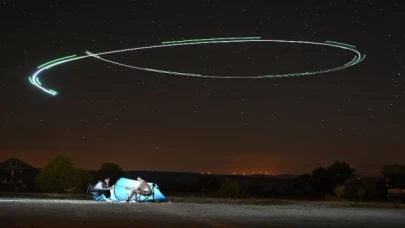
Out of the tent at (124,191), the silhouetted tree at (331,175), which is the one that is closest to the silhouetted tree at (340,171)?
the silhouetted tree at (331,175)

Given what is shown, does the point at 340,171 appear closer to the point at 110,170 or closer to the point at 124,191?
the point at 110,170

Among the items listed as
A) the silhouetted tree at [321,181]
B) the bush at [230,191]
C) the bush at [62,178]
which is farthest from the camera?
the silhouetted tree at [321,181]

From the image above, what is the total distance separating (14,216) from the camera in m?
19.6

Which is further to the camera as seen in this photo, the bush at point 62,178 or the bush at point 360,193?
the bush at point 62,178

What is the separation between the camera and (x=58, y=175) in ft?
141

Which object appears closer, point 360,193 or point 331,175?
point 360,193

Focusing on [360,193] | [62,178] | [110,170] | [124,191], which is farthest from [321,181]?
[124,191]

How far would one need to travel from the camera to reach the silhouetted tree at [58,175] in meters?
42.4

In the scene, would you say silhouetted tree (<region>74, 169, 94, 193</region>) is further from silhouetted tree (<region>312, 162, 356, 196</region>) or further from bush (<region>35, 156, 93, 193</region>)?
silhouetted tree (<region>312, 162, 356, 196</region>)

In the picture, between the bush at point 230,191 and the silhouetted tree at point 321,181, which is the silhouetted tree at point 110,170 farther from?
the silhouetted tree at point 321,181

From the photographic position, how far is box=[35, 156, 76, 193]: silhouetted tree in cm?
4244

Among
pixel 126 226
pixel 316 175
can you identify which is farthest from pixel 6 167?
pixel 126 226

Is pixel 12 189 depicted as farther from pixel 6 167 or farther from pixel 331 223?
pixel 331 223

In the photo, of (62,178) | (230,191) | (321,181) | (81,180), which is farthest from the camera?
(321,181)
